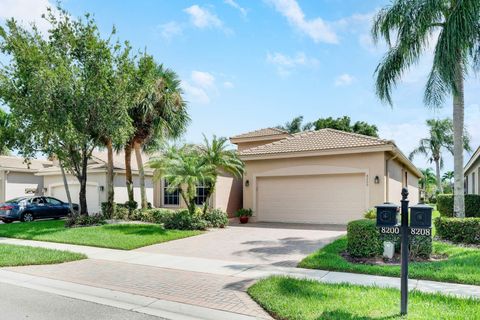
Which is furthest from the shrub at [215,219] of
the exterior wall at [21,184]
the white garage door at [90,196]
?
the exterior wall at [21,184]

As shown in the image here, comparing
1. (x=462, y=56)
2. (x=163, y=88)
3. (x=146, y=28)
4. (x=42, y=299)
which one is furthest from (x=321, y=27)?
(x=42, y=299)

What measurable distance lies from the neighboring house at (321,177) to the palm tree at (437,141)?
81.7 ft

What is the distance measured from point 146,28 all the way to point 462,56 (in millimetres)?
10677

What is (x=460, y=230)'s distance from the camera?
1040 centimetres

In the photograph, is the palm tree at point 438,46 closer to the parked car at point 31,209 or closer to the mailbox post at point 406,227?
the mailbox post at point 406,227

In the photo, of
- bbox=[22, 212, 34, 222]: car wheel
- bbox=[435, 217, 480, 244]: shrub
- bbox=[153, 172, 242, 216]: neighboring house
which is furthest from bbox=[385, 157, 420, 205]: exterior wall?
bbox=[22, 212, 34, 222]: car wheel

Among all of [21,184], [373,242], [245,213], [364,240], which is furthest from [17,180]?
[373,242]

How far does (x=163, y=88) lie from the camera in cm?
1919

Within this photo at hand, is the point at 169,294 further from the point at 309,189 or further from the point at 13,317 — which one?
the point at 309,189

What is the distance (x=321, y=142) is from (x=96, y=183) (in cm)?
1493

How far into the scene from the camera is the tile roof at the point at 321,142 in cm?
1552

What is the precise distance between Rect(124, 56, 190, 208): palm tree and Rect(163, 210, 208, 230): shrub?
216 inches

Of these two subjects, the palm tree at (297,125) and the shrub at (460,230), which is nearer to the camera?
the shrub at (460,230)

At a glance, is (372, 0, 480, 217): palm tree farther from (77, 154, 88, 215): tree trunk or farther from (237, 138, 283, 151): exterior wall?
(77, 154, 88, 215): tree trunk
